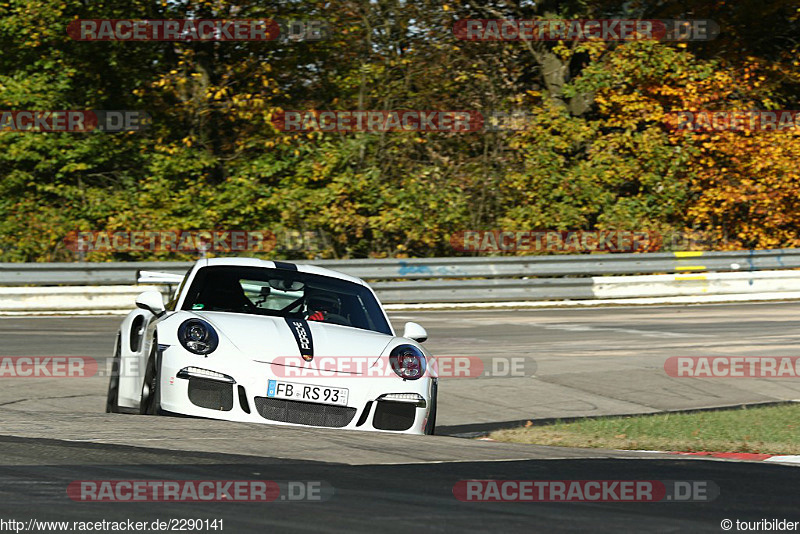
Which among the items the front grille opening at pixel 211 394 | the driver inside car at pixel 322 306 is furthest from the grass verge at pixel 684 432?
the front grille opening at pixel 211 394

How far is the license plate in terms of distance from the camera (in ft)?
22.6

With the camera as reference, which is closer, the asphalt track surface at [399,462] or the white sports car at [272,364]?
the asphalt track surface at [399,462]

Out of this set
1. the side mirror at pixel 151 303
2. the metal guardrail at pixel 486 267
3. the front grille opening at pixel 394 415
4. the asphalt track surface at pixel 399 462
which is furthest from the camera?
the metal guardrail at pixel 486 267

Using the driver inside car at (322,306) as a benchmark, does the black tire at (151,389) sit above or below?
below

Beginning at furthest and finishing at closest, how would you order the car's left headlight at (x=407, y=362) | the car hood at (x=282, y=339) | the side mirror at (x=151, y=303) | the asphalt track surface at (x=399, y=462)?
the side mirror at (x=151, y=303), the car's left headlight at (x=407, y=362), the car hood at (x=282, y=339), the asphalt track surface at (x=399, y=462)

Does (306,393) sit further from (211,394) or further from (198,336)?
(198,336)

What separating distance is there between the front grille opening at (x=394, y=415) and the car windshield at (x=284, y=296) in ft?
3.01

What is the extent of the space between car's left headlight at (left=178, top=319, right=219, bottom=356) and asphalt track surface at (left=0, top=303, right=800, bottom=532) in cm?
46

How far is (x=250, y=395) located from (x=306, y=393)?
1.13 ft

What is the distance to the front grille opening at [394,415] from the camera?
7.11m

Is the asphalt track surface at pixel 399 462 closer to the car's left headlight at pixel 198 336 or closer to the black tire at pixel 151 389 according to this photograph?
the black tire at pixel 151 389

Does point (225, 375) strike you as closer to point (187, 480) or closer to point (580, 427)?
point (187, 480)

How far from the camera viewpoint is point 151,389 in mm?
7129

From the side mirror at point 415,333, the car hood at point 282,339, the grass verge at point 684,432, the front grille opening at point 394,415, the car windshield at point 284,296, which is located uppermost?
the car windshield at point 284,296
